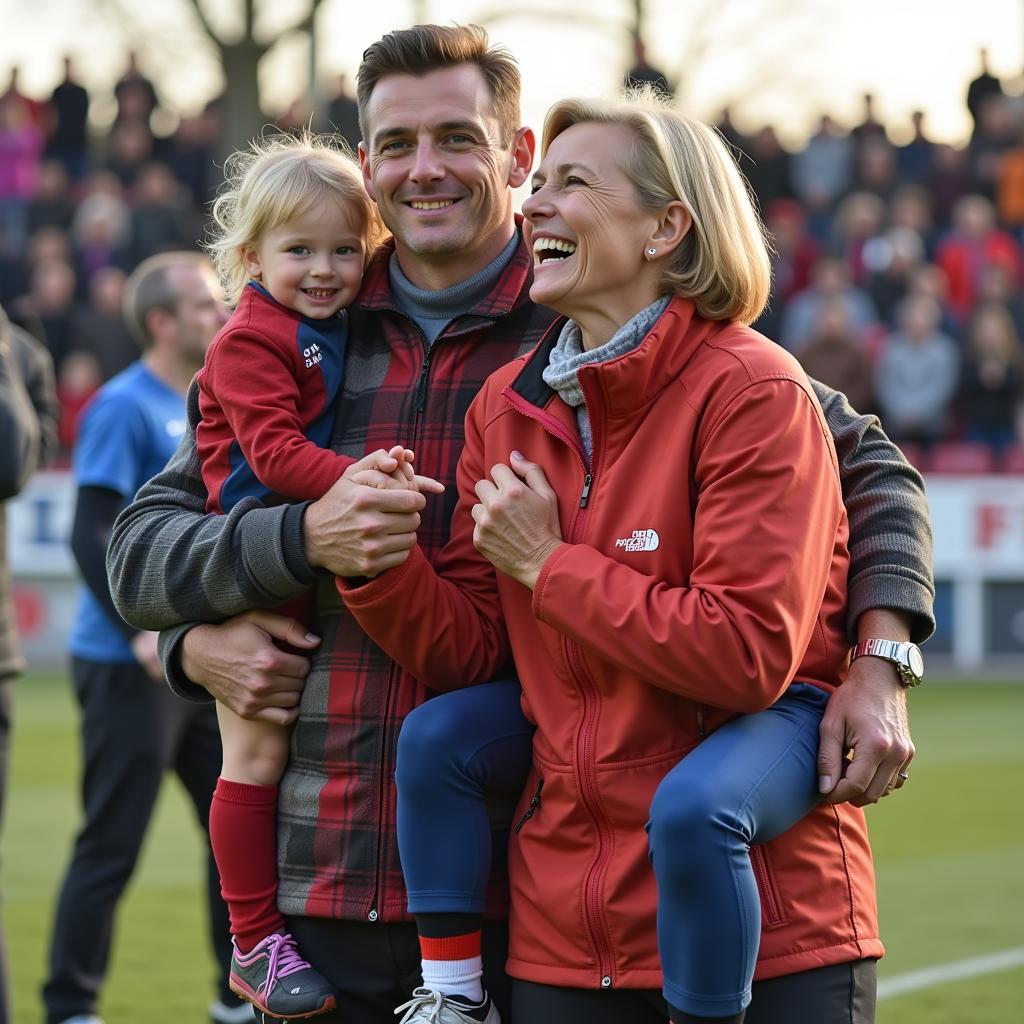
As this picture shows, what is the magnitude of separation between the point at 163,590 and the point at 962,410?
13.5 meters

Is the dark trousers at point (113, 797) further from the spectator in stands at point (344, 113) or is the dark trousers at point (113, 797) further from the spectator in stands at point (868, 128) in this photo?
the spectator in stands at point (868, 128)

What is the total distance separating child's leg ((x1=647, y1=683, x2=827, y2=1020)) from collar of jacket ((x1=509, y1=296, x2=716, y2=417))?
591 mm

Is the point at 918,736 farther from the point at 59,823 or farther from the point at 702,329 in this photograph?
the point at 702,329

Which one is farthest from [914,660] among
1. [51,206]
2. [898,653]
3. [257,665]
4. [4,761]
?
[51,206]

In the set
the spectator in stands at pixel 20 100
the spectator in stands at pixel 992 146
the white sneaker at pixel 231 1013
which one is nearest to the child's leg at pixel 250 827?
the white sneaker at pixel 231 1013

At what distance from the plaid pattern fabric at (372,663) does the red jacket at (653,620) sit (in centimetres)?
21

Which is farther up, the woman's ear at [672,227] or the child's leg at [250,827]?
the woman's ear at [672,227]

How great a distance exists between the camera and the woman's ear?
3.04 m

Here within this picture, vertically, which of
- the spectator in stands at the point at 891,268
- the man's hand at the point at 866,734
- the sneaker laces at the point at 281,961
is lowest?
the sneaker laces at the point at 281,961

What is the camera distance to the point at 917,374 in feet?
50.9

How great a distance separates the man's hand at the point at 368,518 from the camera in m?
3.10

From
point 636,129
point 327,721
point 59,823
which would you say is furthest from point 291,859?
point 59,823

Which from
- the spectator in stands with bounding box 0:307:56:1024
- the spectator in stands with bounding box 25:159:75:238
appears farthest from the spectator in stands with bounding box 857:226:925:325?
the spectator in stands with bounding box 0:307:56:1024

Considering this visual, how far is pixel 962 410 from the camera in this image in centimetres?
1598
